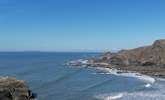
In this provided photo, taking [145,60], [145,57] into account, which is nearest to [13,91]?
[145,60]

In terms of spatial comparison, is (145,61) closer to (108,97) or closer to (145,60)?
(145,60)

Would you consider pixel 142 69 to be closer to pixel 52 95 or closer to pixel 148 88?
pixel 148 88

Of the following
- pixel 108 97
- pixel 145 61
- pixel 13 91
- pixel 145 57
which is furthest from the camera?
pixel 145 57

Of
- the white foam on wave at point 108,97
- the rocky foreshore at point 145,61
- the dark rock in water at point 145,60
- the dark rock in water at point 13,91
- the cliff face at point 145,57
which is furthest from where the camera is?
the cliff face at point 145,57

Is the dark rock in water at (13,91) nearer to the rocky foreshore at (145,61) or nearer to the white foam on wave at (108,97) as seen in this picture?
the white foam on wave at (108,97)

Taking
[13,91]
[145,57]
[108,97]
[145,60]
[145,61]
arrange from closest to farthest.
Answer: [13,91] < [108,97] < [145,61] < [145,60] < [145,57]

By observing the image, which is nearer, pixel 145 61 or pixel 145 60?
pixel 145 61

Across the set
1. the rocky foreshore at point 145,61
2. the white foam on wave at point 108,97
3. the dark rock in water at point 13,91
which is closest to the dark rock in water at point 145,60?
the rocky foreshore at point 145,61

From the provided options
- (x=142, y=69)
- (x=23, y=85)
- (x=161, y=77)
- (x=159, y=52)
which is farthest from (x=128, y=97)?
(x=159, y=52)

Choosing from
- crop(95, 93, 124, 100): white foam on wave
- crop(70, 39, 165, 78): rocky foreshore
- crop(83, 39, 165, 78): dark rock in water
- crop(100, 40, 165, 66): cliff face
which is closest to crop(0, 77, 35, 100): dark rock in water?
crop(95, 93, 124, 100): white foam on wave
